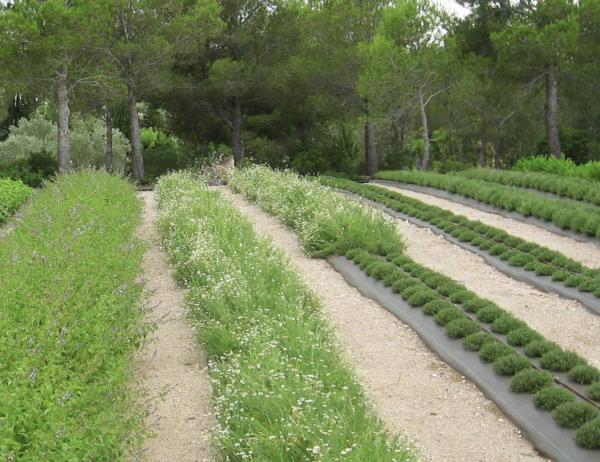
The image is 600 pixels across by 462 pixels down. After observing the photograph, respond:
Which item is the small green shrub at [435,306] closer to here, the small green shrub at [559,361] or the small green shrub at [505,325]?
the small green shrub at [505,325]

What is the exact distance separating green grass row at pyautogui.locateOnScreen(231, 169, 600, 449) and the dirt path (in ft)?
7.41

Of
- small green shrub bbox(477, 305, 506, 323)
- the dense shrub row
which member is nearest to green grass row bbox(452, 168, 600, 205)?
the dense shrub row

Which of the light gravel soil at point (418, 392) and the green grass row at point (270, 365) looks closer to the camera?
the green grass row at point (270, 365)

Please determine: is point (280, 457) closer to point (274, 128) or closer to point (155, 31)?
point (155, 31)

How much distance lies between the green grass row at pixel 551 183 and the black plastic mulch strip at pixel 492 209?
4.38ft

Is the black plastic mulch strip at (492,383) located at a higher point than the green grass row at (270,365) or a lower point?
lower

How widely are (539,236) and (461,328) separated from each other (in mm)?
5292

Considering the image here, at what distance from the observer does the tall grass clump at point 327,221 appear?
10.5 metres

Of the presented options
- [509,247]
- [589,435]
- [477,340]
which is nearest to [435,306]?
[477,340]

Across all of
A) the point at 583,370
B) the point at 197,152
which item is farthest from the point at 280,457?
the point at 197,152

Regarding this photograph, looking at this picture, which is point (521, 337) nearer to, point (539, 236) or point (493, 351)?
point (493, 351)

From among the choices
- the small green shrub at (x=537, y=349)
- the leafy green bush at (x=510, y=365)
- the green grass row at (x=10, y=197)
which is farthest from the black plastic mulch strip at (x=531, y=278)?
the green grass row at (x=10, y=197)

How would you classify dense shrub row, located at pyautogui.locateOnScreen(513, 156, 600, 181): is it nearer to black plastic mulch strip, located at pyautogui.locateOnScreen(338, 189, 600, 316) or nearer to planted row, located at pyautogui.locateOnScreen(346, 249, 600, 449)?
black plastic mulch strip, located at pyautogui.locateOnScreen(338, 189, 600, 316)

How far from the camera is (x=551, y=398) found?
5258mm
